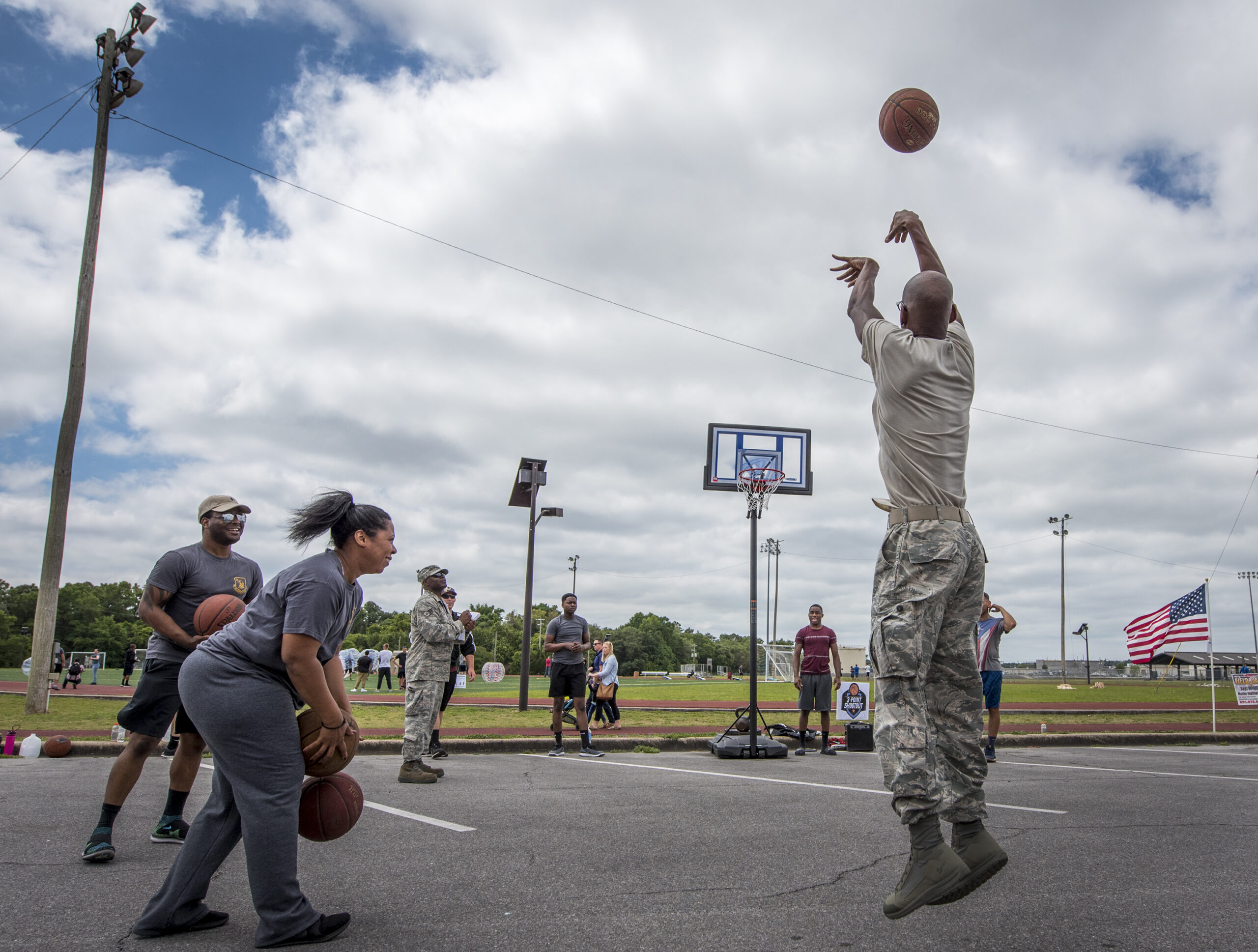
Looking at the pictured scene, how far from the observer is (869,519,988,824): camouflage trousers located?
2.92 meters

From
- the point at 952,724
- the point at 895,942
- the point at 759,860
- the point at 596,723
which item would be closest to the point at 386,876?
the point at 759,860

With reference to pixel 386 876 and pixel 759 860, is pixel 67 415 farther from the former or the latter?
pixel 759 860

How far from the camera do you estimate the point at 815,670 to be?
38.3 ft

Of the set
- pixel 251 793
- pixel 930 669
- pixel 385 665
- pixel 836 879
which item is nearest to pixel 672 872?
pixel 836 879

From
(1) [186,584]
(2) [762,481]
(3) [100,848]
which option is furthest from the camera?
(2) [762,481]

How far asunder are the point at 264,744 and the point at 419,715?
17.1 feet

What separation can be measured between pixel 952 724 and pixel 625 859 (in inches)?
72.9

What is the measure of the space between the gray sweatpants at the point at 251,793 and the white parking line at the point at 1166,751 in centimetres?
1260

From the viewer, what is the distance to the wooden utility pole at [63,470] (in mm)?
13500

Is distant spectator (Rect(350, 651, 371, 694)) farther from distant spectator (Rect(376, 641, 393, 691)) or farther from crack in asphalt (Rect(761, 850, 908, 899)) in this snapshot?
crack in asphalt (Rect(761, 850, 908, 899))

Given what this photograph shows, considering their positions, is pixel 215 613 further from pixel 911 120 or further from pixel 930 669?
pixel 911 120

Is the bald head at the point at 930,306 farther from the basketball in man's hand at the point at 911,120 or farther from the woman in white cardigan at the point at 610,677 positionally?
the woman in white cardigan at the point at 610,677

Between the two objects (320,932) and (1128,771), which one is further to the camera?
(1128,771)

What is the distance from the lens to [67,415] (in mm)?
14266
